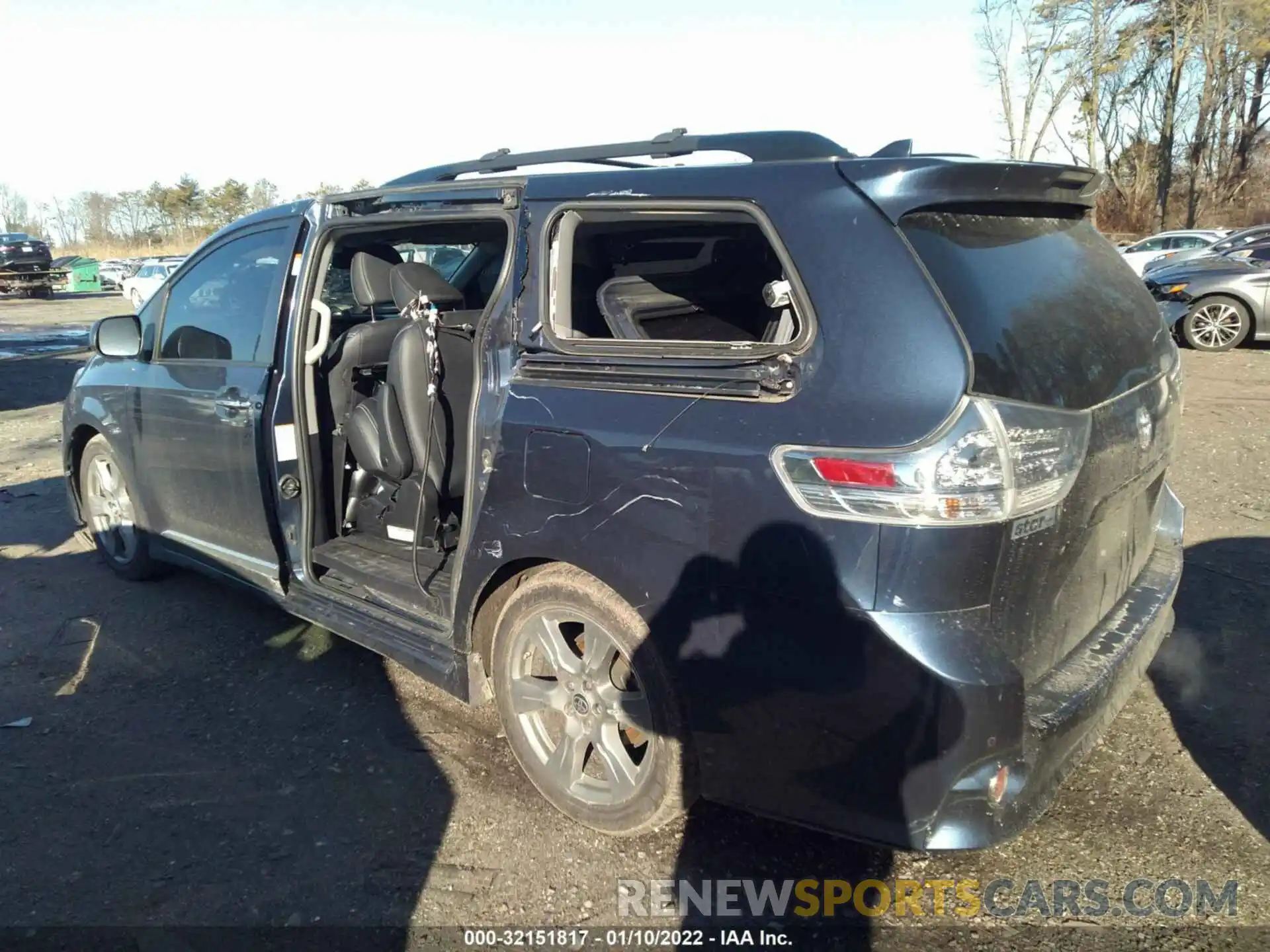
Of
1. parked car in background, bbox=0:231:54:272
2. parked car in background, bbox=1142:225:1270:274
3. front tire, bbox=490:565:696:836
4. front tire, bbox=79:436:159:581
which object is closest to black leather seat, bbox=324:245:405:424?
front tire, bbox=79:436:159:581

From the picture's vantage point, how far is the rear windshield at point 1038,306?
2.20 m

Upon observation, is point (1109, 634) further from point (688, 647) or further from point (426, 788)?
point (426, 788)

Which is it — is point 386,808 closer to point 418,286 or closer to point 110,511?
point 418,286

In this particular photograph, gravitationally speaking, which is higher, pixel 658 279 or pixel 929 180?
pixel 929 180

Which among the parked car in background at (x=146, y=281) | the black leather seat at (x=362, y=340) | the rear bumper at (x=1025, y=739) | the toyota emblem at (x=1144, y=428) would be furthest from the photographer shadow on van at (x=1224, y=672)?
the parked car in background at (x=146, y=281)

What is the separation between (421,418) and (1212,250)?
51.4ft

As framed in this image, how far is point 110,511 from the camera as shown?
203 inches

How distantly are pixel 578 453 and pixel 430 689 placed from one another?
1.66 meters

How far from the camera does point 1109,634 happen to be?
269 cm

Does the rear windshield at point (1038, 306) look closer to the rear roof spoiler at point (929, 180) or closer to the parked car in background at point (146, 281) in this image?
the rear roof spoiler at point (929, 180)

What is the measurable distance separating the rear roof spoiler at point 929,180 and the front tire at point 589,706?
1.25m

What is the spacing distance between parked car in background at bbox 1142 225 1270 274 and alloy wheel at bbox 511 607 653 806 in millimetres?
13737

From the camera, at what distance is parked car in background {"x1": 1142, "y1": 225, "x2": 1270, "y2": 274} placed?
14672mm

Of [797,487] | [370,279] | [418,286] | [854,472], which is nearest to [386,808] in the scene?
[797,487]
